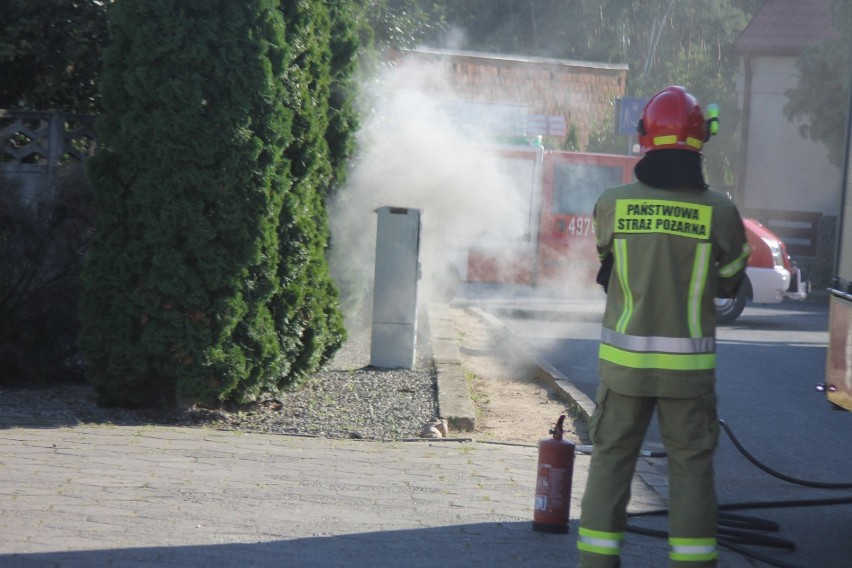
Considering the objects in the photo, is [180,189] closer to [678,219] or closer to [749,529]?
[678,219]

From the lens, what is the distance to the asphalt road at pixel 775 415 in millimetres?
5812

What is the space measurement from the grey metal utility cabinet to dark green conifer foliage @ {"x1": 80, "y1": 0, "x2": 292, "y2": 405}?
2655mm

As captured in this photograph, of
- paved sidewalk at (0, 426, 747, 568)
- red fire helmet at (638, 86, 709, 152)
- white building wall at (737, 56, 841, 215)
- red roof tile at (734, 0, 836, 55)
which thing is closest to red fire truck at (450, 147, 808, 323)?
paved sidewalk at (0, 426, 747, 568)

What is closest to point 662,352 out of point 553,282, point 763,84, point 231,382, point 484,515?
point 484,515

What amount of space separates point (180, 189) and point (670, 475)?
3810 millimetres

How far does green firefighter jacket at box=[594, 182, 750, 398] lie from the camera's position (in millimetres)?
4125

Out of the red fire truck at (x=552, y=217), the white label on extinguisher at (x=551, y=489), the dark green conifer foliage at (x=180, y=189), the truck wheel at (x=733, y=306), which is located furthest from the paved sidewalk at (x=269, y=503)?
the red fire truck at (x=552, y=217)

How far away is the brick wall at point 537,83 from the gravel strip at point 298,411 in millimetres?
5839

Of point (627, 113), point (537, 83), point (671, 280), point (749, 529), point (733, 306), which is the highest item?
point (537, 83)

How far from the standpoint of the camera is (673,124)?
424cm

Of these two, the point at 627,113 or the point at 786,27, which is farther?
the point at 786,27

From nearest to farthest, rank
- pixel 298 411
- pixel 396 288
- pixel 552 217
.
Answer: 1. pixel 298 411
2. pixel 396 288
3. pixel 552 217

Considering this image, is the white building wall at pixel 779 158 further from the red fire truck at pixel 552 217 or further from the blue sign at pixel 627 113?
the red fire truck at pixel 552 217

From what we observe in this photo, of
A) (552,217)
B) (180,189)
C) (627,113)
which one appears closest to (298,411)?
(180,189)
